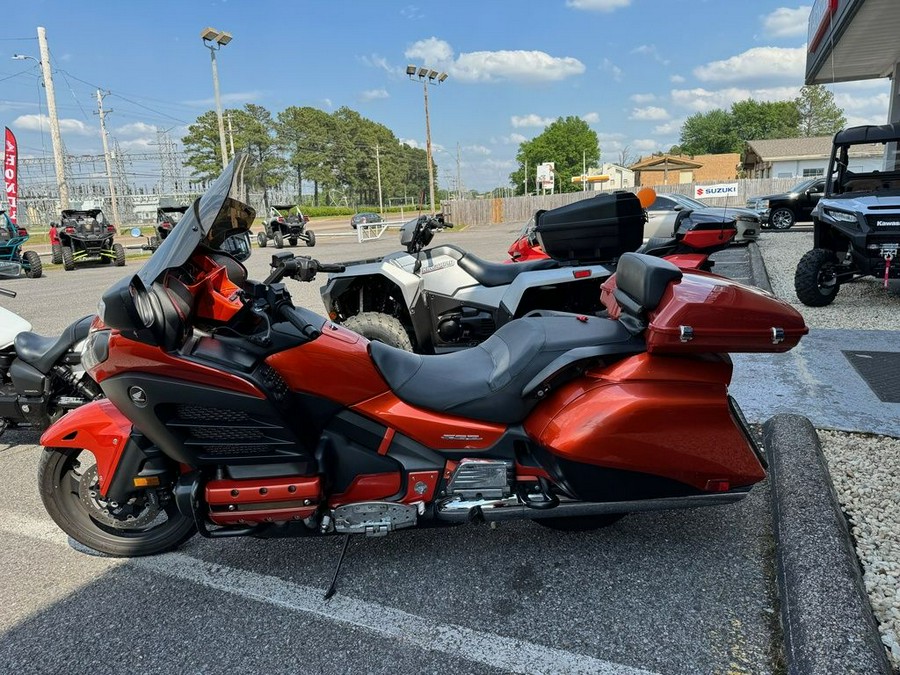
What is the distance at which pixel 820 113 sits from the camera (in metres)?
71.9

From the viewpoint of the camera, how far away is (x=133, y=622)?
227 cm

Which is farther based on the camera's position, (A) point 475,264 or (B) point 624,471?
(A) point 475,264

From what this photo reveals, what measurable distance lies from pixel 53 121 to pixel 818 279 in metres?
25.3

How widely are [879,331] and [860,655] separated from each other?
5159 millimetres

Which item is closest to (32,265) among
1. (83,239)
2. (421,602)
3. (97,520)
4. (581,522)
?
(83,239)

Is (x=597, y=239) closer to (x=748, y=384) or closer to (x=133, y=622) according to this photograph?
(x=748, y=384)

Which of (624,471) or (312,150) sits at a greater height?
(312,150)

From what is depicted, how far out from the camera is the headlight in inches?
257

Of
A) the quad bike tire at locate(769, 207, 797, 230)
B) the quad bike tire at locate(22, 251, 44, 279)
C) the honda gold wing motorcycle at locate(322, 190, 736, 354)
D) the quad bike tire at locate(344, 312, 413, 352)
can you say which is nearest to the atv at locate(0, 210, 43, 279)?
the quad bike tire at locate(22, 251, 44, 279)

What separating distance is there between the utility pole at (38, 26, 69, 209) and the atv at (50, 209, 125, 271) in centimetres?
577

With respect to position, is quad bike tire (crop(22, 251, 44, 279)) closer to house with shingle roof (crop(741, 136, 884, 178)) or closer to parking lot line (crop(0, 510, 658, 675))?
parking lot line (crop(0, 510, 658, 675))

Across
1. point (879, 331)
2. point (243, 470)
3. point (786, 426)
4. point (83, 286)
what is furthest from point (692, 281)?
point (83, 286)

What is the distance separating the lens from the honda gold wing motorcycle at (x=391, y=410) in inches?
85.7

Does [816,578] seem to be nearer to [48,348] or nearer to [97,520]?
[97,520]
